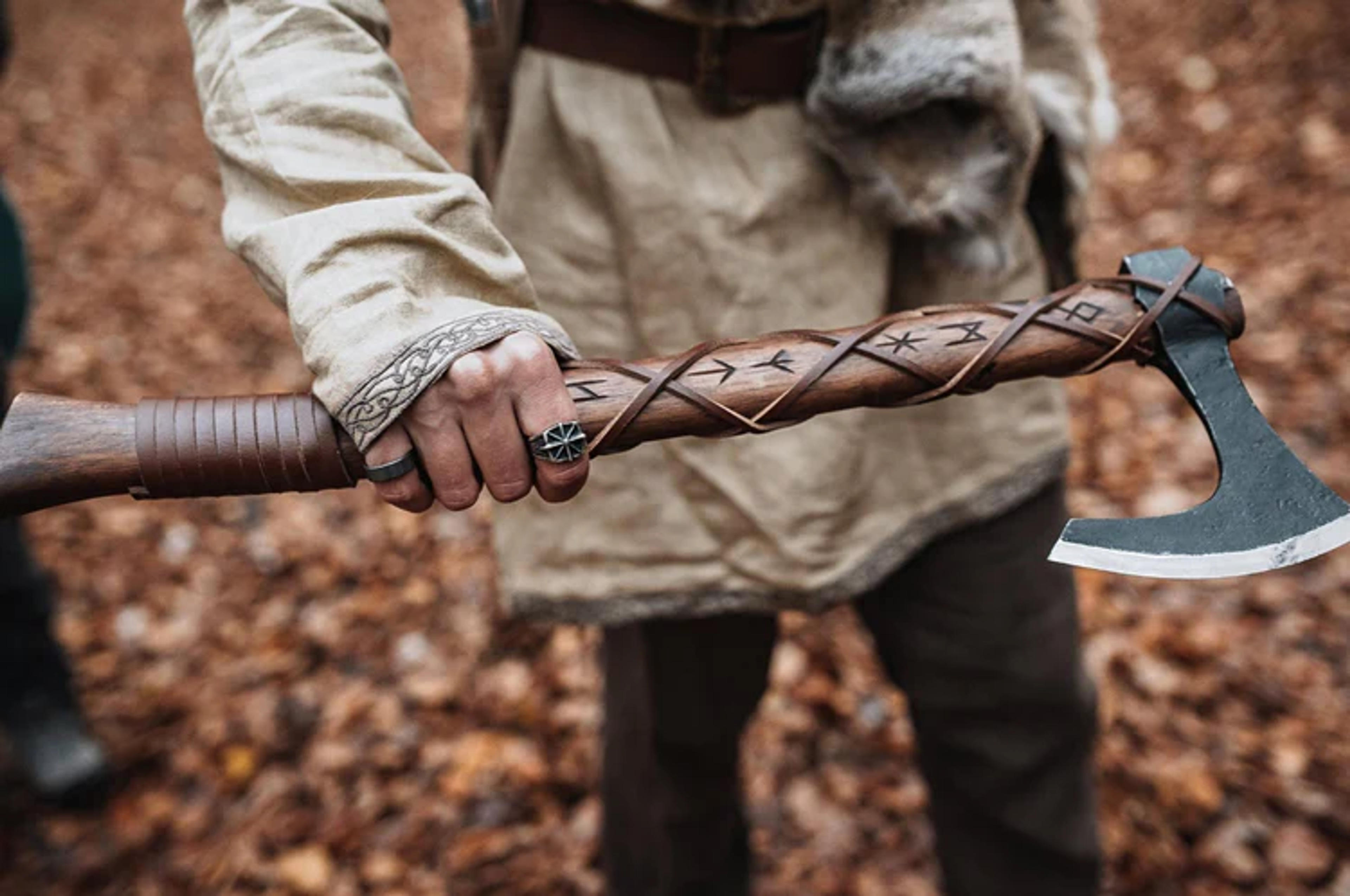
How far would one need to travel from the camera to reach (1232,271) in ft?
11.9

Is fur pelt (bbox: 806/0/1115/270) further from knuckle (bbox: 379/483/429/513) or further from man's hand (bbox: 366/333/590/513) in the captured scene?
knuckle (bbox: 379/483/429/513)

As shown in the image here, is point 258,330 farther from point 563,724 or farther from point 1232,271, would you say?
point 1232,271

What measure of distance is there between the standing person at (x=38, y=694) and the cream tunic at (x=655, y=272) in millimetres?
1508

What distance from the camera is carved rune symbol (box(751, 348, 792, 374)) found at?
105 cm

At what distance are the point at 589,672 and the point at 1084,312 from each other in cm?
199

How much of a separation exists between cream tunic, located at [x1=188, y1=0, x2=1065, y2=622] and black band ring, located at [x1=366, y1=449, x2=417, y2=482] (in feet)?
0.57

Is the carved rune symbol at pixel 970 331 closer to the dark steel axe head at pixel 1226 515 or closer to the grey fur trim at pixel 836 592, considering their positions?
the dark steel axe head at pixel 1226 515

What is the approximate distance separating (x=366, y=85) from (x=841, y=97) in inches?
22.8

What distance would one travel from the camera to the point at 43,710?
2.50 metres

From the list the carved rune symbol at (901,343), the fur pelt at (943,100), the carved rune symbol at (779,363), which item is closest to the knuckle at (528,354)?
the carved rune symbol at (779,363)

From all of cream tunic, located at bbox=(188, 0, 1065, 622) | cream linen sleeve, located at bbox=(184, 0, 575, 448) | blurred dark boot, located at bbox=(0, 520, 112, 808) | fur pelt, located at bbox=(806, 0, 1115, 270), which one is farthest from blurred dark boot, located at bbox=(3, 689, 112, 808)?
fur pelt, located at bbox=(806, 0, 1115, 270)

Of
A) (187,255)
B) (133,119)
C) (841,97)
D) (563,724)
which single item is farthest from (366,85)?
(133,119)

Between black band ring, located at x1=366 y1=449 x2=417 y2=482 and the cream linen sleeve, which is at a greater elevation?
the cream linen sleeve

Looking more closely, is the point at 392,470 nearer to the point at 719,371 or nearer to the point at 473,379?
the point at 473,379
